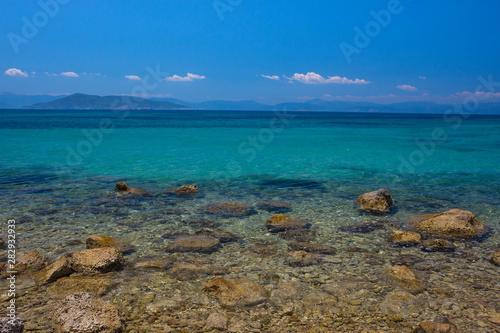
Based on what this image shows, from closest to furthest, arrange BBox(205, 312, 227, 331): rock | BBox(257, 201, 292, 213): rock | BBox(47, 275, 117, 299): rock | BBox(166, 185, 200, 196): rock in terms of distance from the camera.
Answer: BBox(205, 312, 227, 331): rock, BBox(47, 275, 117, 299): rock, BBox(257, 201, 292, 213): rock, BBox(166, 185, 200, 196): rock

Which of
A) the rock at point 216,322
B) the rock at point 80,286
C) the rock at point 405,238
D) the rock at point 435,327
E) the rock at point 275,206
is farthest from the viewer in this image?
the rock at point 275,206

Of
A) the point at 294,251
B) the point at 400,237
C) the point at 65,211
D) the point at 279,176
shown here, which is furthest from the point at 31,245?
the point at 279,176

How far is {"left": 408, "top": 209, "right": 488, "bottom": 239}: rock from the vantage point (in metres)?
9.82

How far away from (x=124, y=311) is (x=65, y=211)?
758cm

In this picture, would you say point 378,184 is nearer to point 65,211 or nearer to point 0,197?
point 65,211

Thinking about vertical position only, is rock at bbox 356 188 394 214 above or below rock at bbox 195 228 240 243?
above

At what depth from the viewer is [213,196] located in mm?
14750

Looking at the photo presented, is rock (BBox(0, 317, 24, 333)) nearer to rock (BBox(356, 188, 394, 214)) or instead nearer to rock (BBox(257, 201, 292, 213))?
rock (BBox(257, 201, 292, 213))

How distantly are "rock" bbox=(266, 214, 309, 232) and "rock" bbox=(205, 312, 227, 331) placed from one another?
4723mm

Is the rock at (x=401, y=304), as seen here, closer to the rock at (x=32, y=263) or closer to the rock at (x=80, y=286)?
the rock at (x=80, y=286)

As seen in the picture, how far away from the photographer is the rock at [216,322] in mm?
5477

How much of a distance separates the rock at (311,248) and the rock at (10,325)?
6135 mm

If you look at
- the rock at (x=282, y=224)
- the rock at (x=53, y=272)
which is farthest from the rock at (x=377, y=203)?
the rock at (x=53, y=272)

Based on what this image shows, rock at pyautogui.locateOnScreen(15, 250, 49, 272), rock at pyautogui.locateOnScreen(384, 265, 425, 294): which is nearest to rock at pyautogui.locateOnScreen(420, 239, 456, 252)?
rock at pyautogui.locateOnScreen(384, 265, 425, 294)
